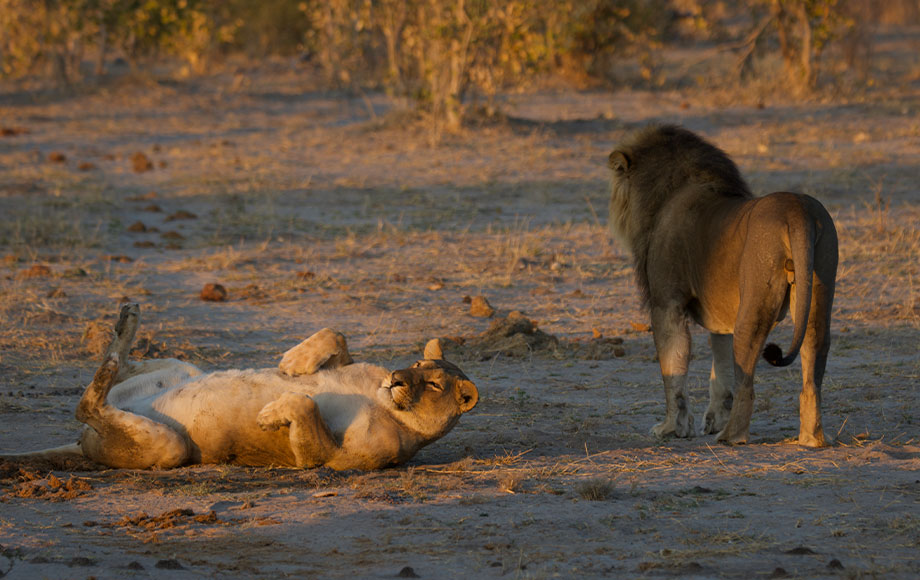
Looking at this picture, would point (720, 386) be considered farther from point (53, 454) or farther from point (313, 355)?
point (53, 454)

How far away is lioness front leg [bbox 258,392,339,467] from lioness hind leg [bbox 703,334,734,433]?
2194 millimetres

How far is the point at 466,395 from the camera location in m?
5.03

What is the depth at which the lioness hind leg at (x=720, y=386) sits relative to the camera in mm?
6027

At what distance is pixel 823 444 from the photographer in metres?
5.37

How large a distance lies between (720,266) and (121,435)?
A: 116 inches

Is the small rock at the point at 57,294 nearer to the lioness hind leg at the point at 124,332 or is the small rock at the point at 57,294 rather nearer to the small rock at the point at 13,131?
the lioness hind leg at the point at 124,332

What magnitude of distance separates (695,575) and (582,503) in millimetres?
903

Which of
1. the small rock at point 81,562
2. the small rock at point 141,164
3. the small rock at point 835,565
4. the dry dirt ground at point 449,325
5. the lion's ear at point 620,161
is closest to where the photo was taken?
the small rock at point 835,565

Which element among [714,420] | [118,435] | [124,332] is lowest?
[714,420]

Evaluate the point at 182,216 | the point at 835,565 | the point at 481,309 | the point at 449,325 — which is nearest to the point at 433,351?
the point at 835,565

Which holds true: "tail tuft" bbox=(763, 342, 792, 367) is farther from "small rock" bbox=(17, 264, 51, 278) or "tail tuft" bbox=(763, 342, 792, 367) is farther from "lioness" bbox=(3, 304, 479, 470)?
"small rock" bbox=(17, 264, 51, 278)

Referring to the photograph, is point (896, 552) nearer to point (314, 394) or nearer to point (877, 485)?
point (877, 485)

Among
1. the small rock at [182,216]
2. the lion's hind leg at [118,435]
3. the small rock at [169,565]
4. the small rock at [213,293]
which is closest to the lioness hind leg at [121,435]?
the lion's hind leg at [118,435]

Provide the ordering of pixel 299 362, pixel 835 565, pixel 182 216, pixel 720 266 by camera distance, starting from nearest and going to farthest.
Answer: pixel 835 565 < pixel 299 362 < pixel 720 266 < pixel 182 216
